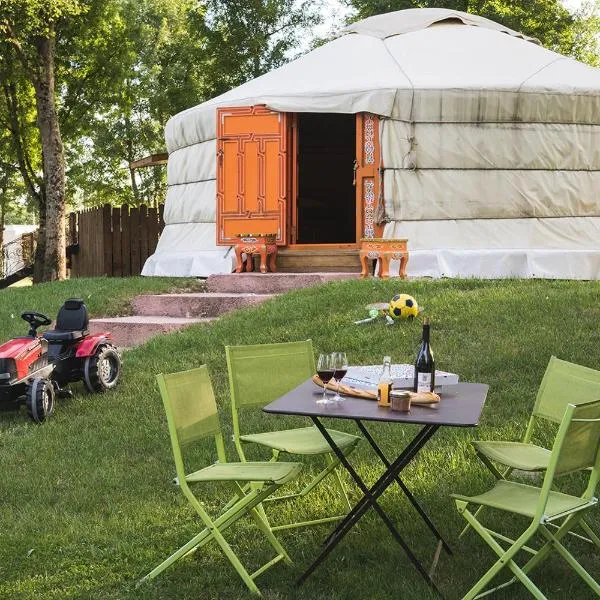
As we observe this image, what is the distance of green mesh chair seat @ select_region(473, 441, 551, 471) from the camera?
2.94 m

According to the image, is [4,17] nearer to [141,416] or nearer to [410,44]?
[410,44]

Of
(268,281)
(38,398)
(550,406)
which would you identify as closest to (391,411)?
(550,406)

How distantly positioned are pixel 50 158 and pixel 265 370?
9683 mm

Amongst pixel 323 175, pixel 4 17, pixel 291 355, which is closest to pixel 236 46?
pixel 323 175

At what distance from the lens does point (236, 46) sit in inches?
730

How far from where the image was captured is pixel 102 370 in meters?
5.49

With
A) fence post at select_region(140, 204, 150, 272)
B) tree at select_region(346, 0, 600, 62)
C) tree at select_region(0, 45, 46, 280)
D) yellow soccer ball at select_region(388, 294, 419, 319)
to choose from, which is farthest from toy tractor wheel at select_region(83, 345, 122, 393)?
tree at select_region(346, 0, 600, 62)

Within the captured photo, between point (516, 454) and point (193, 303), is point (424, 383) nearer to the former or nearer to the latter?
point (516, 454)

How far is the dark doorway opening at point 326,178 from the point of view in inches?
521

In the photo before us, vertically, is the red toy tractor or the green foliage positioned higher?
the green foliage

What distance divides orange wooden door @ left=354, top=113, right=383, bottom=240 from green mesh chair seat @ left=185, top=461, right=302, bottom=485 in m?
6.27

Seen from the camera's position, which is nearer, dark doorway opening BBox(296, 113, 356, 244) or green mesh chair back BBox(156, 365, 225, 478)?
green mesh chair back BBox(156, 365, 225, 478)

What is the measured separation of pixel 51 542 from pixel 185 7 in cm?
1901

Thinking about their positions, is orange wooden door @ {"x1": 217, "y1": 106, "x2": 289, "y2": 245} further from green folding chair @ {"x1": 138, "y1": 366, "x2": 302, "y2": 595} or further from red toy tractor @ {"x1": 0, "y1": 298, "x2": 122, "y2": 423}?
green folding chair @ {"x1": 138, "y1": 366, "x2": 302, "y2": 595}
